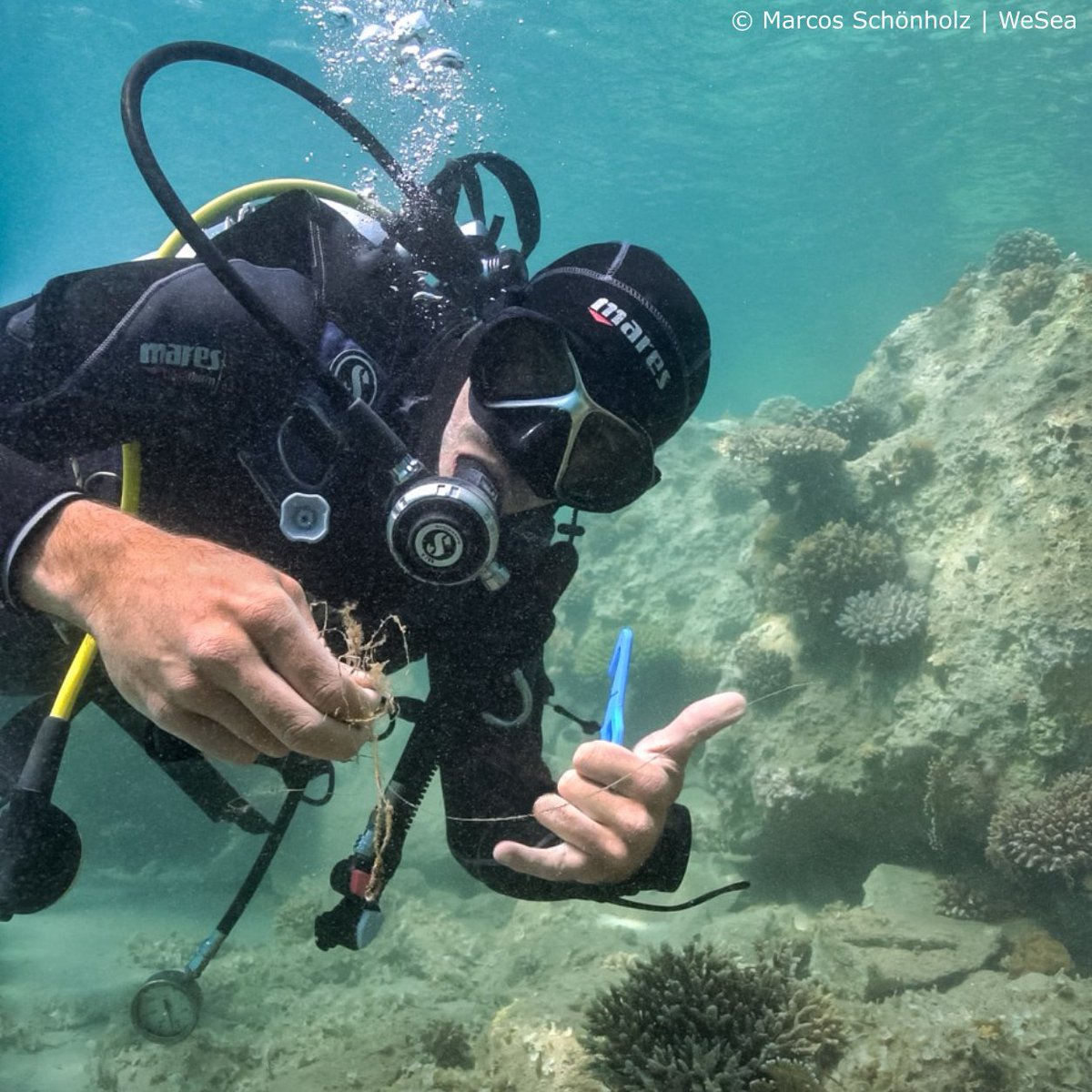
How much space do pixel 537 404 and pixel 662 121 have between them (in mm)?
36509

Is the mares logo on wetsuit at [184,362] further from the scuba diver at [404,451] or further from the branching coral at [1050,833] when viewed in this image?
the branching coral at [1050,833]

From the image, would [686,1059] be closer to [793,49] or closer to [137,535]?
[137,535]

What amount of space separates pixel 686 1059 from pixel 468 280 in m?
3.83

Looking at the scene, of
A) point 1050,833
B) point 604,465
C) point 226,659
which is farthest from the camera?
point 1050,833

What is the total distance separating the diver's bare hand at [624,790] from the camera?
170 cm

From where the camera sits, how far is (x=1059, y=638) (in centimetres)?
603

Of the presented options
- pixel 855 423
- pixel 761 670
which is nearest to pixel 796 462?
pixel 855 423

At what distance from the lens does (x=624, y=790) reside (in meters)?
1.75

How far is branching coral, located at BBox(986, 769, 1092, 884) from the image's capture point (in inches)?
214

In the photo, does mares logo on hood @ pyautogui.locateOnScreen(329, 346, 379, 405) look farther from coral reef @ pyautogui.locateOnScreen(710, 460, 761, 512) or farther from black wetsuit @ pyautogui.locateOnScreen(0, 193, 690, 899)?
coral reef @ pyautogui.locateOnScreen(710, 460, 761, 512)

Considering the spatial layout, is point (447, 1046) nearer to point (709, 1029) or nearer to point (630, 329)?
→ point (709, 1029)

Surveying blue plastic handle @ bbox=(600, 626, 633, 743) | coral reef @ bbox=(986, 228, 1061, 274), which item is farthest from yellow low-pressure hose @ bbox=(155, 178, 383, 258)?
coral reef @ bbox=(986, 228, 1061, 274)

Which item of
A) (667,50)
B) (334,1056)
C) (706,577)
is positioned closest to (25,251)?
(667,50)

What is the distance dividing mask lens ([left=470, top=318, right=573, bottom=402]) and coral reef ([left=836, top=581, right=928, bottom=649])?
5812 mm
